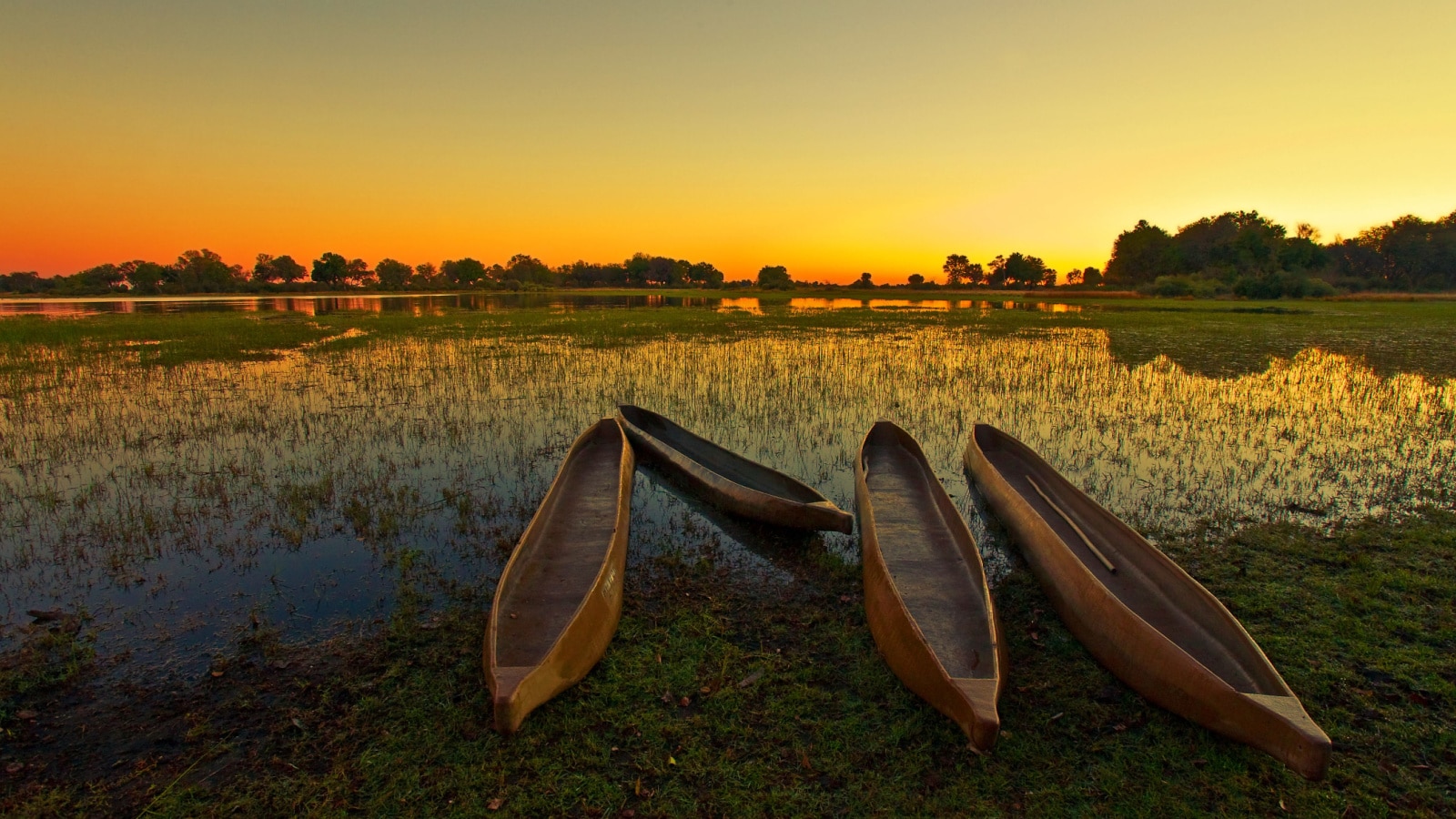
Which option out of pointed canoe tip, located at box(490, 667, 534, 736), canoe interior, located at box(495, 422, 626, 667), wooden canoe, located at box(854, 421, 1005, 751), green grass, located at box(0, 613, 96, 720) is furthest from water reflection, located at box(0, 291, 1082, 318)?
pointed canoe tip, located at box(490, 667, 534, 736)

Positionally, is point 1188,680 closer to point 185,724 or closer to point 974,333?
point 185,724

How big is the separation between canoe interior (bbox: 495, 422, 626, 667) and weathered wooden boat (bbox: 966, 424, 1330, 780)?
159 inches

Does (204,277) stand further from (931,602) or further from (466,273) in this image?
(931,602)

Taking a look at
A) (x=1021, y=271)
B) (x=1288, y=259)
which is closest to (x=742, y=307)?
(x=1288, y=259)

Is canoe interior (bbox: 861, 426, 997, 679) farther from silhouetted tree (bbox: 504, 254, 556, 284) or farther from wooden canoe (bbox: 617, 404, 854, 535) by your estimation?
silhouetted tree (bbox: 504, 254, 556, 284)

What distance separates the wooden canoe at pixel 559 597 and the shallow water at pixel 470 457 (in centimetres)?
63

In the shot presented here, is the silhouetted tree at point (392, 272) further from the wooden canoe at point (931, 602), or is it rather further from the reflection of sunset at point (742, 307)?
the wooden canoe at point (931, 602)

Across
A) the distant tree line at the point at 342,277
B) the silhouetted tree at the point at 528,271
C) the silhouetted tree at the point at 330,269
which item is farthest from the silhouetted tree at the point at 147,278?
the silhouetted tree at the point at 528,271

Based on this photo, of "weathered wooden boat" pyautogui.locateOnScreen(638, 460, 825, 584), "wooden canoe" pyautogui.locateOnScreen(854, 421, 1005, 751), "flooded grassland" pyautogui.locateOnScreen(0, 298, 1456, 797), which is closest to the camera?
"wooden canoe" pyautogui.locateOnScreen(854, 421, 1005, 751)

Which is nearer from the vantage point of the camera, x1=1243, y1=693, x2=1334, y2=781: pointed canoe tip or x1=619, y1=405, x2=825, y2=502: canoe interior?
x1=1243, y1=693, x2=1334, y2=781: pointed canoe tip

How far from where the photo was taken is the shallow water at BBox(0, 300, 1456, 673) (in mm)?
5758

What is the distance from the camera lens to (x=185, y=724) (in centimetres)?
383

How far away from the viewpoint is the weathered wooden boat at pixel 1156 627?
10.7ft

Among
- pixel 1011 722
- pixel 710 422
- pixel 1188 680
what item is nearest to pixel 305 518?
pixel 710 422
